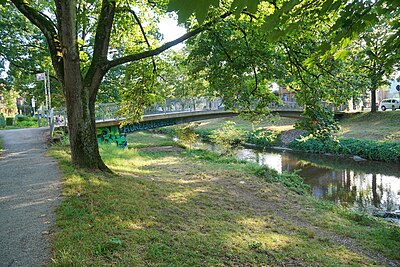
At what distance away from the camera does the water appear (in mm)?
13500

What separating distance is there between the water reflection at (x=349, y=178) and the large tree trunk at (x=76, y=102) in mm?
10480

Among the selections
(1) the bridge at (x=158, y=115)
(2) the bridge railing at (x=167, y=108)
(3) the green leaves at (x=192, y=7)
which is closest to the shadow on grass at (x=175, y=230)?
(3) the green leaves at (x=192, y=7)

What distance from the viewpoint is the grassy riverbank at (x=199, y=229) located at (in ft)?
15.2

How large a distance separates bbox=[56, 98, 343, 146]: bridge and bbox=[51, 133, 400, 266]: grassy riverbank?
10755 millimetres

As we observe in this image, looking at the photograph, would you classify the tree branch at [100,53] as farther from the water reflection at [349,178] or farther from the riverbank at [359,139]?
the water reflection at [349,178]

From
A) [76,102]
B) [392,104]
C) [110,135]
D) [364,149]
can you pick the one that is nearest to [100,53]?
[76,102]

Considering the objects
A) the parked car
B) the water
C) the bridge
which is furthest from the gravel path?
the parked car

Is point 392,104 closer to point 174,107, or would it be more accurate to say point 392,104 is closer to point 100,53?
point 174,107

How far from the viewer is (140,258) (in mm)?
4395

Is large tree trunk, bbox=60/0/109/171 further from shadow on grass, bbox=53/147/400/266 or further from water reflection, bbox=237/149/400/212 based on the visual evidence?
water reflection, bbox=237/149/400/212

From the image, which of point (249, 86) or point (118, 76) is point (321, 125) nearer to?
point (249, 86)

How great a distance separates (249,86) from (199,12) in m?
10.1

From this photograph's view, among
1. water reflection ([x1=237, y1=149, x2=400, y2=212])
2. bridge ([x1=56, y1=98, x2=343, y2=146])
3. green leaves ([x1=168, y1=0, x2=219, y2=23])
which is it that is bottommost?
water reflection ([x1=237, y1=149, x2=400, y2=212])

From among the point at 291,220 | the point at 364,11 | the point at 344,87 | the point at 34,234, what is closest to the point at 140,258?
the point at 34,234
